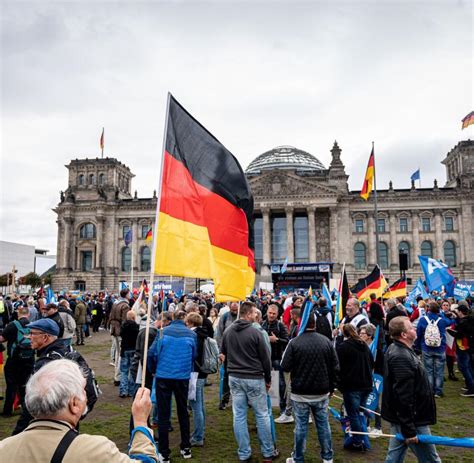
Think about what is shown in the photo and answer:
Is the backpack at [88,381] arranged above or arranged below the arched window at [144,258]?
below

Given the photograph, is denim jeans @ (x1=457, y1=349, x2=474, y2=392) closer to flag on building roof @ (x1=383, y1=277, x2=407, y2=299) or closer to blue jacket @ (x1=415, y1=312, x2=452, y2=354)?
blue jacket @ (x1=415, y1=312, x2=452, y2=354)

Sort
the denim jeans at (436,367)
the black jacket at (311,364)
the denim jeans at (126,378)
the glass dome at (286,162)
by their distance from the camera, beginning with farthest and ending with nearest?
the glass dome at (286,162)
the denim jeans at (436,367)
the denim jeans at (126,378)
the black jacket at (311,364)

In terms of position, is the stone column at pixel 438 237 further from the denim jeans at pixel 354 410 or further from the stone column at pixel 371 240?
the denim jeans at pixel 354 410

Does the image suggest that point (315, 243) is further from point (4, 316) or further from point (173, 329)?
point (173, 329)

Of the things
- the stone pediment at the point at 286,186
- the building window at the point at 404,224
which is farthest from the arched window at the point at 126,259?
the building window at the point at 404,224

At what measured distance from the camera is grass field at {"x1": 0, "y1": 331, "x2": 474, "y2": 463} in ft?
22.0

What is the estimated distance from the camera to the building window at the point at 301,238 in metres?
61.8

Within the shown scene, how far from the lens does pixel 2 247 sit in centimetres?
10212

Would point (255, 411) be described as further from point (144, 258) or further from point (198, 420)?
point (144, 258)

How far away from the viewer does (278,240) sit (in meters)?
62.8

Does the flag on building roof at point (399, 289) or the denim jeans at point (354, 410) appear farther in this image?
the flag on building roof at point (399, 289)

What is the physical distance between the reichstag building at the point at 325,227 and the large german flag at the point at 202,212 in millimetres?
48550

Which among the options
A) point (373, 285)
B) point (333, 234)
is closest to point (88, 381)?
point (373, 285)

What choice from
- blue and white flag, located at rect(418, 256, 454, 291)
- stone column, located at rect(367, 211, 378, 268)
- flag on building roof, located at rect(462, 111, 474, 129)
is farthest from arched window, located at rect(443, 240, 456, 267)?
blue and white flag, located at rect(418, 256, 454, 291)
